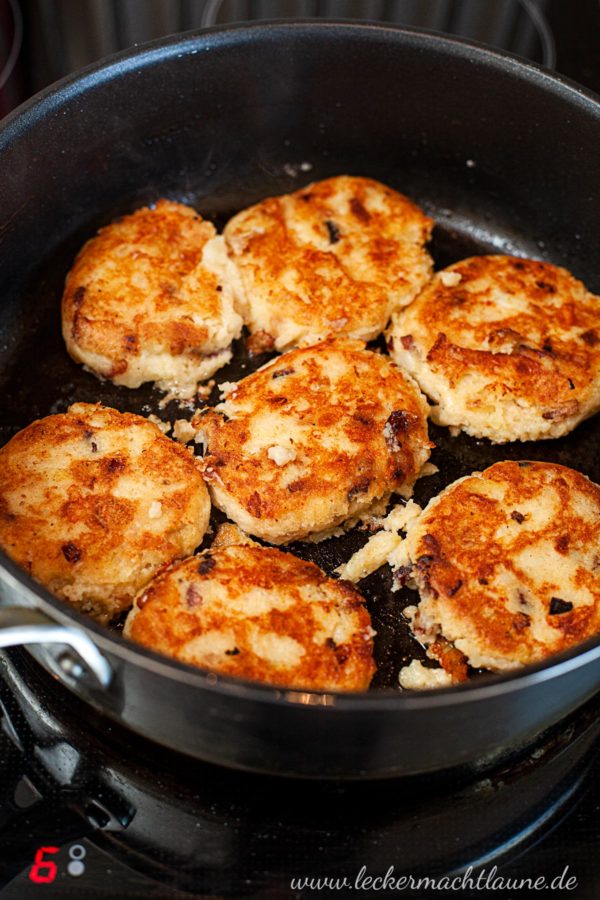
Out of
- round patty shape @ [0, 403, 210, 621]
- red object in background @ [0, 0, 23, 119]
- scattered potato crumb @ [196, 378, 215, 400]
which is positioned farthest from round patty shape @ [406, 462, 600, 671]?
red object in background @ [0, 0, 23, 119]

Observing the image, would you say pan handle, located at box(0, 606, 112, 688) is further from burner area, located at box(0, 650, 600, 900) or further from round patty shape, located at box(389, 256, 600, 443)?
round patty shape, located at box(389, 256, 600, 443)

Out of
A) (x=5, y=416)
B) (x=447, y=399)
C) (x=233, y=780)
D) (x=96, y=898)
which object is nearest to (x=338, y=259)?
(x=447, y=399)

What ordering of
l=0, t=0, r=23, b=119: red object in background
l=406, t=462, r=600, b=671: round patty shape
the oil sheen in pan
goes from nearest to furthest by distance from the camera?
1. l=406, t=462, r=600, b=671: round patty shape
2. the oil sheen in pan
3. l=0, t=0, r=23, b=119: red object in background

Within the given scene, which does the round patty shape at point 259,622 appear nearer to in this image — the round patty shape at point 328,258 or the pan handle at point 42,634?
the pan handle at point 42,634

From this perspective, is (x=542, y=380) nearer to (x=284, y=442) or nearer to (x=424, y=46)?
(x=284, y=442)

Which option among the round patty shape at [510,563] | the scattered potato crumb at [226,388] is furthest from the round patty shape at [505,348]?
the scattered potato crumb at [226,388]

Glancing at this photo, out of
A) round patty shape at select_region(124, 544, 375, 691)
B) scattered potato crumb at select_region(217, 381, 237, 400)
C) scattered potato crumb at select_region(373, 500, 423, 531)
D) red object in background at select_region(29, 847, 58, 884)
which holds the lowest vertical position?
red object in background at select_region(29, 847, 58, 884)
